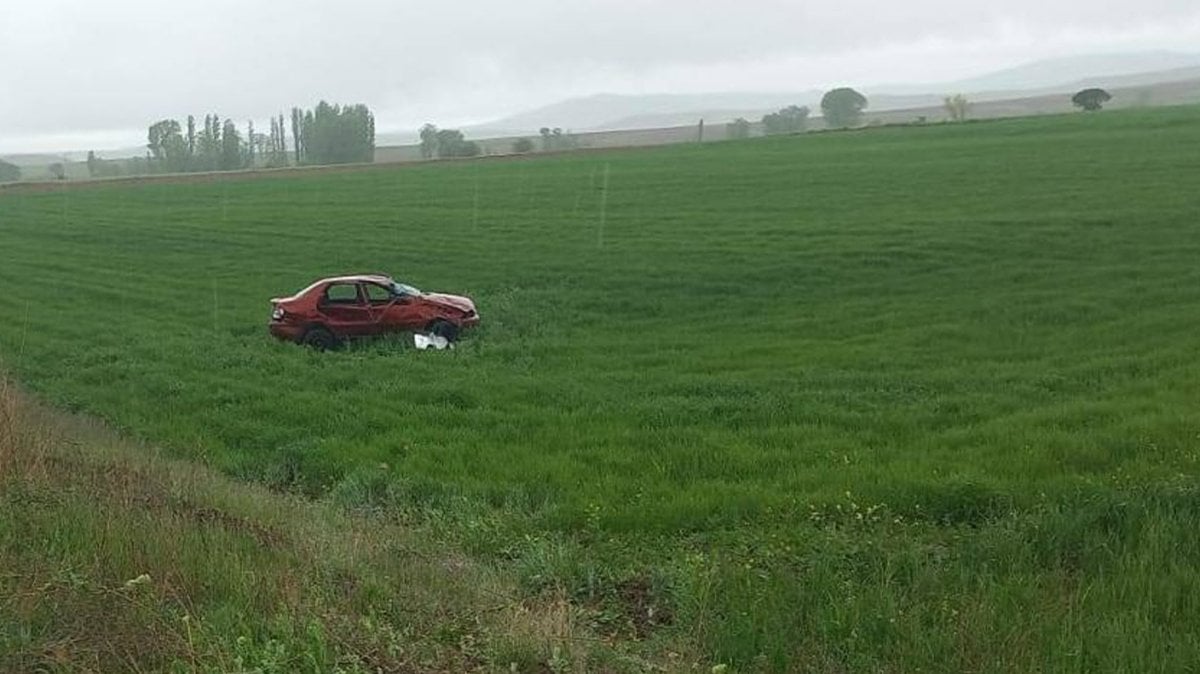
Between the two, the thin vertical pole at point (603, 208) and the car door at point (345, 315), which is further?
the thin vertical pole at point (603, 208)

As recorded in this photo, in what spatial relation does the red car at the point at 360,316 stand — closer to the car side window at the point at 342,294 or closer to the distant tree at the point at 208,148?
the car side window at the point at 342,294

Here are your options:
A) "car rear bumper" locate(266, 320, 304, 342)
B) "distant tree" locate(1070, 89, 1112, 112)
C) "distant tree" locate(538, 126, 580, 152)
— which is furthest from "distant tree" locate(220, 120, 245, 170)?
"car rear bumper" locate(266, 320, 304, 342)

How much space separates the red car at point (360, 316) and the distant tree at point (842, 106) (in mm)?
96554

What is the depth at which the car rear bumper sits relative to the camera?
61.5ft

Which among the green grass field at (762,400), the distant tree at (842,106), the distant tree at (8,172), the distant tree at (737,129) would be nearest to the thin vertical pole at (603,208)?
the green grass field at (762,400)

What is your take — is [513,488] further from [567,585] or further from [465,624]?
[465,624]

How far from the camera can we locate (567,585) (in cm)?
747

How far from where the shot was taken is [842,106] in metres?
114

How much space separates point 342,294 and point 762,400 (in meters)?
8.85

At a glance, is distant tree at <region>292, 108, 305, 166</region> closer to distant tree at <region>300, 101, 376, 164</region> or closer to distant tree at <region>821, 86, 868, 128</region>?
distant tree at <region>300, 101, 376, 164</region>

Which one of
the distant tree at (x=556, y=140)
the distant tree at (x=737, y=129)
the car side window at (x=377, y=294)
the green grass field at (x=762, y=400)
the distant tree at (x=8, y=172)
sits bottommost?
the green grass field at (x=762, y=400)

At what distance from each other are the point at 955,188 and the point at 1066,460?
26.8 metres

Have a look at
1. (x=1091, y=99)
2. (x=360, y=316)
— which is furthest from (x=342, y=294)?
(x=1091, y=99)

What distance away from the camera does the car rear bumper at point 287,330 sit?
1875 centimetres
